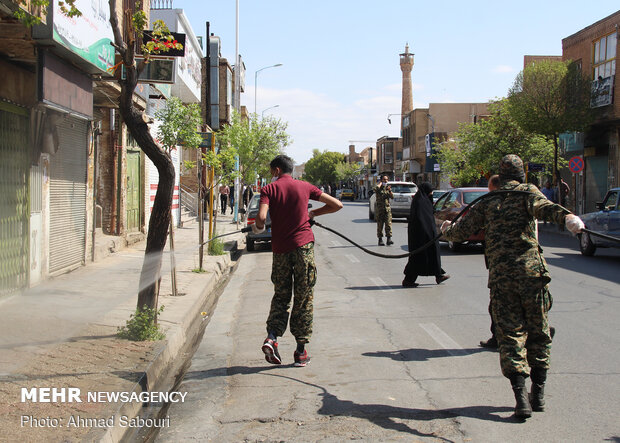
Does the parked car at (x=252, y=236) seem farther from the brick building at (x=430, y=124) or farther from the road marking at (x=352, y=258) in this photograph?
the brick building at (x=430, y=124)

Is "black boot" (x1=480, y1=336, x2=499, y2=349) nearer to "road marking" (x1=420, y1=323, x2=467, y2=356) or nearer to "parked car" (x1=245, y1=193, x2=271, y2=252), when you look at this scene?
"road marking" (x1=420, y1=323, x2=467, y2=356)

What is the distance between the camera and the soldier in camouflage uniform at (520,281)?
4.63 meters

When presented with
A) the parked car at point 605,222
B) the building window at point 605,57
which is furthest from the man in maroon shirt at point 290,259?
the building window at point 605,57

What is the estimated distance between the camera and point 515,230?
4875 mm

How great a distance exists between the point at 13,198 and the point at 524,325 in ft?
25.3

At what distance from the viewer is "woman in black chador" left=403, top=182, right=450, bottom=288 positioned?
10656 mm

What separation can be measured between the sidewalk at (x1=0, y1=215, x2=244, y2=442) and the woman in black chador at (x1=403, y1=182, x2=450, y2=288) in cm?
325

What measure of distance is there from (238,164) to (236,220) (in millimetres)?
10296

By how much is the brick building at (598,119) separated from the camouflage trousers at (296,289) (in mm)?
23353

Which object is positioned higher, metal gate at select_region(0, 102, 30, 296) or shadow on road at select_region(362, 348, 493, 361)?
metal gate at select_region(0, 102, 30, 296)

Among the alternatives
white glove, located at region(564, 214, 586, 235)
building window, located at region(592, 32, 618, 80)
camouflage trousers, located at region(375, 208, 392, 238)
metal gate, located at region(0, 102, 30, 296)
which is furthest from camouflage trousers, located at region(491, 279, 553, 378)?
building window, located at region(592, 32, 618, 80)

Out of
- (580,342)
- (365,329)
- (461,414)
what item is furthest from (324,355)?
(580,342)

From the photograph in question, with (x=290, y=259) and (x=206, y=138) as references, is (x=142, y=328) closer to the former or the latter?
(x=290, y=259)

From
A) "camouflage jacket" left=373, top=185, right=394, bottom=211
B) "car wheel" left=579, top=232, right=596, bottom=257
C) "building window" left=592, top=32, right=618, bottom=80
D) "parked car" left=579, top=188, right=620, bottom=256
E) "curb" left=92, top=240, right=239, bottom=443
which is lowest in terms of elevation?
"curb" left=92, top=240, right=239, bottom=443
